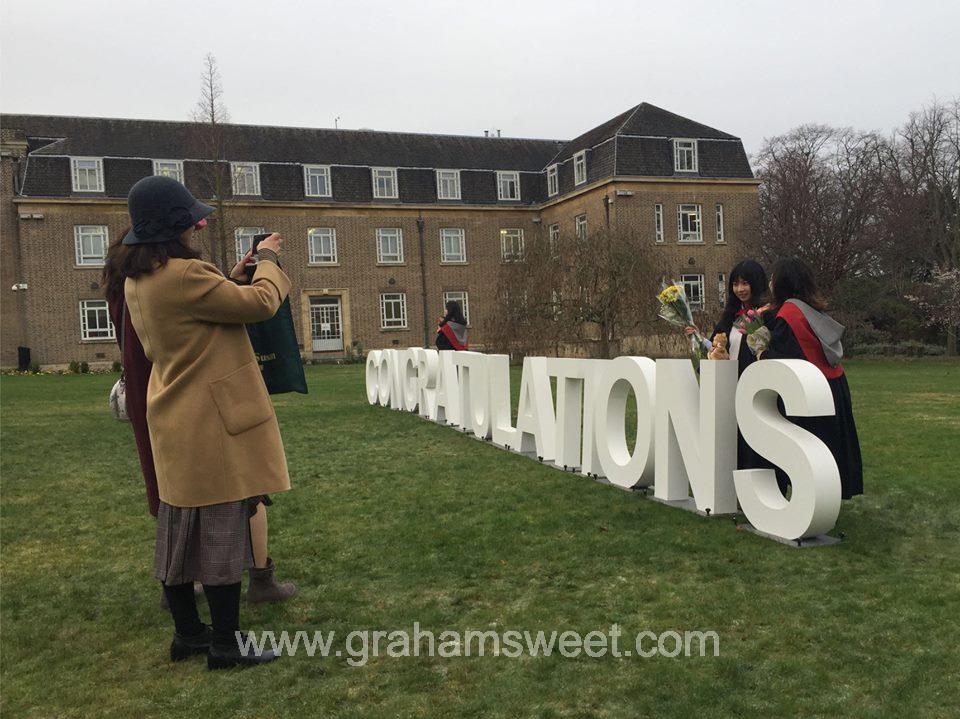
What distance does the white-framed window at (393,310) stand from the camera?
38750 millimetres

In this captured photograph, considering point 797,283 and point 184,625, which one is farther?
point 797,283

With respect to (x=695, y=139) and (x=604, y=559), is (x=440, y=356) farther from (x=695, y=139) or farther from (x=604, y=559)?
(x=695, y=139)

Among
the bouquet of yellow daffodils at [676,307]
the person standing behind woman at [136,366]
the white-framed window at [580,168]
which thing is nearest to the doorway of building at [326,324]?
the white-framed window at [580,168]

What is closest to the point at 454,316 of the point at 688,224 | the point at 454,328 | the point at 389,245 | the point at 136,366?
the point at 454,328

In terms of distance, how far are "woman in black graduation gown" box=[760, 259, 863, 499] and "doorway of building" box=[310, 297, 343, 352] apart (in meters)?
33.8

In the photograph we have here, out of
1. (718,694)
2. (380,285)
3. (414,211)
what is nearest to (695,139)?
(414,211)

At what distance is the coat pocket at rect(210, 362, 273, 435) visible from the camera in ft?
10.6

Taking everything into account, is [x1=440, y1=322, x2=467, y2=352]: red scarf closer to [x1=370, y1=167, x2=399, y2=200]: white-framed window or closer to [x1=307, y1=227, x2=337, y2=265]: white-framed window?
[x1=307, y1=227, x2=337, y2=265]: white-framed window

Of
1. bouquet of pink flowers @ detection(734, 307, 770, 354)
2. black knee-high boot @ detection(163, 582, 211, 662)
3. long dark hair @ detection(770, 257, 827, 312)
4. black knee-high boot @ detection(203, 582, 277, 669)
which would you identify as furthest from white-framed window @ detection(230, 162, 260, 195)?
black knee-high boot @ detection(203, 582, 277, 669)

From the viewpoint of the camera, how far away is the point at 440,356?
11.5 metres

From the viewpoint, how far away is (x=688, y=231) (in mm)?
36469

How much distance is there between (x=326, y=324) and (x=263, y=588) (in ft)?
113

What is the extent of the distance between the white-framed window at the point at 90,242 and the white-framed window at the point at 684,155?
24.9 metres

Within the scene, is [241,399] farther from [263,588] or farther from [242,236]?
[242,236]
